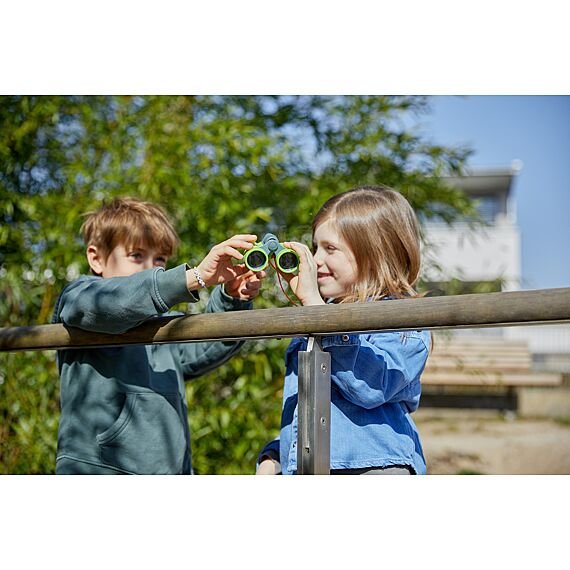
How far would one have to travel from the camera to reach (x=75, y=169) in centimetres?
399

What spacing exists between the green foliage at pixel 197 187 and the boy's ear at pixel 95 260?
1.50m

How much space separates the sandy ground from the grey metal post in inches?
176

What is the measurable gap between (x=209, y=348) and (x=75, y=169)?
202cm

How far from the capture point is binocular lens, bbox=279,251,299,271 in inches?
65.7

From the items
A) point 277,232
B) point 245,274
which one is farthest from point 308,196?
point 245,274

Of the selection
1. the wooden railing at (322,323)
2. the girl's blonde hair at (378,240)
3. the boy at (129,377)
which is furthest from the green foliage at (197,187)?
the wooden railing at (322,323)

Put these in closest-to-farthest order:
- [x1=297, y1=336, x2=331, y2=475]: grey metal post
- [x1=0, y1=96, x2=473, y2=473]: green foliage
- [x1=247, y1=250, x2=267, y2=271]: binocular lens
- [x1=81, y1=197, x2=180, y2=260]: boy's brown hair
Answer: [x1=297, y1=336, x2=331, y2=475]: grey metal post, [x1=247, y1=250, x2=267, y2=271]: binocular lens, [x1=81, y1=197, x2=180, y2=260]: boy's brown hair, [x1=0, y1=96, x2=473, y2=473]: green foliage

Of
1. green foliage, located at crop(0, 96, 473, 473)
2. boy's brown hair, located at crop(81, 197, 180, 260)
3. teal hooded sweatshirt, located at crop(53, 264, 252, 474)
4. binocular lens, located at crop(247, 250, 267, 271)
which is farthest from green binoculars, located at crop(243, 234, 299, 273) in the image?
green foliage, located at crop(0, 96, 473, 473)

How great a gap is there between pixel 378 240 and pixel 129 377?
78 centimetres

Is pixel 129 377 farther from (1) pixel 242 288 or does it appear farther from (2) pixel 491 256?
(2) pixel 491 256

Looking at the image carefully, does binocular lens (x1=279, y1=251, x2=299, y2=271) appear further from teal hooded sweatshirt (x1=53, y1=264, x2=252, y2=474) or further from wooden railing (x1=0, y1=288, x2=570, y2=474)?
teal hooded sweatshirt (x1=53, y1=264, x2=252, y2=474)
